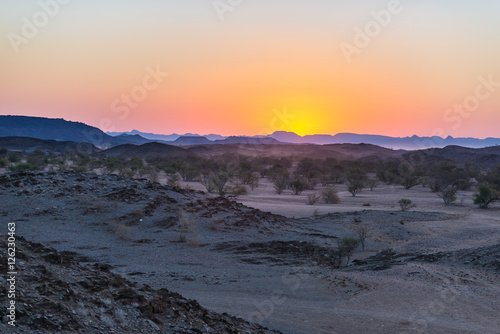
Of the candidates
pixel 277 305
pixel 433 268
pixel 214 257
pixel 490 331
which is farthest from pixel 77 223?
pixel 490 331

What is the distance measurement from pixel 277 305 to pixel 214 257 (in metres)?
5.22

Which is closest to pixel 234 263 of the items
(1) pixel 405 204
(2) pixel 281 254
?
(2) pixel 281 254

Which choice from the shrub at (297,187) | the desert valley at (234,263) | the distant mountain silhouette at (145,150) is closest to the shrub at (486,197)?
the desert valley at (234,263)

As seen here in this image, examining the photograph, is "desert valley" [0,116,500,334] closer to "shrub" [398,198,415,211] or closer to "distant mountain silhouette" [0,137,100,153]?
"shrub" [398,198,415,211]

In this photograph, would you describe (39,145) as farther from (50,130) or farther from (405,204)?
(405,204)

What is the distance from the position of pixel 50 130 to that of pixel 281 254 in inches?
7565

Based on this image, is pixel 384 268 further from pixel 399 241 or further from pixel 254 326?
pixel 399 241

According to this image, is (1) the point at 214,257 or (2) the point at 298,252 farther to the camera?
(2) the point at 298,252

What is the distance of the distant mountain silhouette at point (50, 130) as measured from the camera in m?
172

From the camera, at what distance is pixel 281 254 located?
45.3 ft

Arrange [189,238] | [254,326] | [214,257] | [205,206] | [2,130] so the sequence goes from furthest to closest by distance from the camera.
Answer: [2,130], [205,206], [189,238], [214,257], [254,326]

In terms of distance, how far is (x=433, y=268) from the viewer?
1049cm

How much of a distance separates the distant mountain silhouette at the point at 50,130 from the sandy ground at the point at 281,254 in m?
160

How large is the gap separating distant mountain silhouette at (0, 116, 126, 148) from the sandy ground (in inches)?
6308
